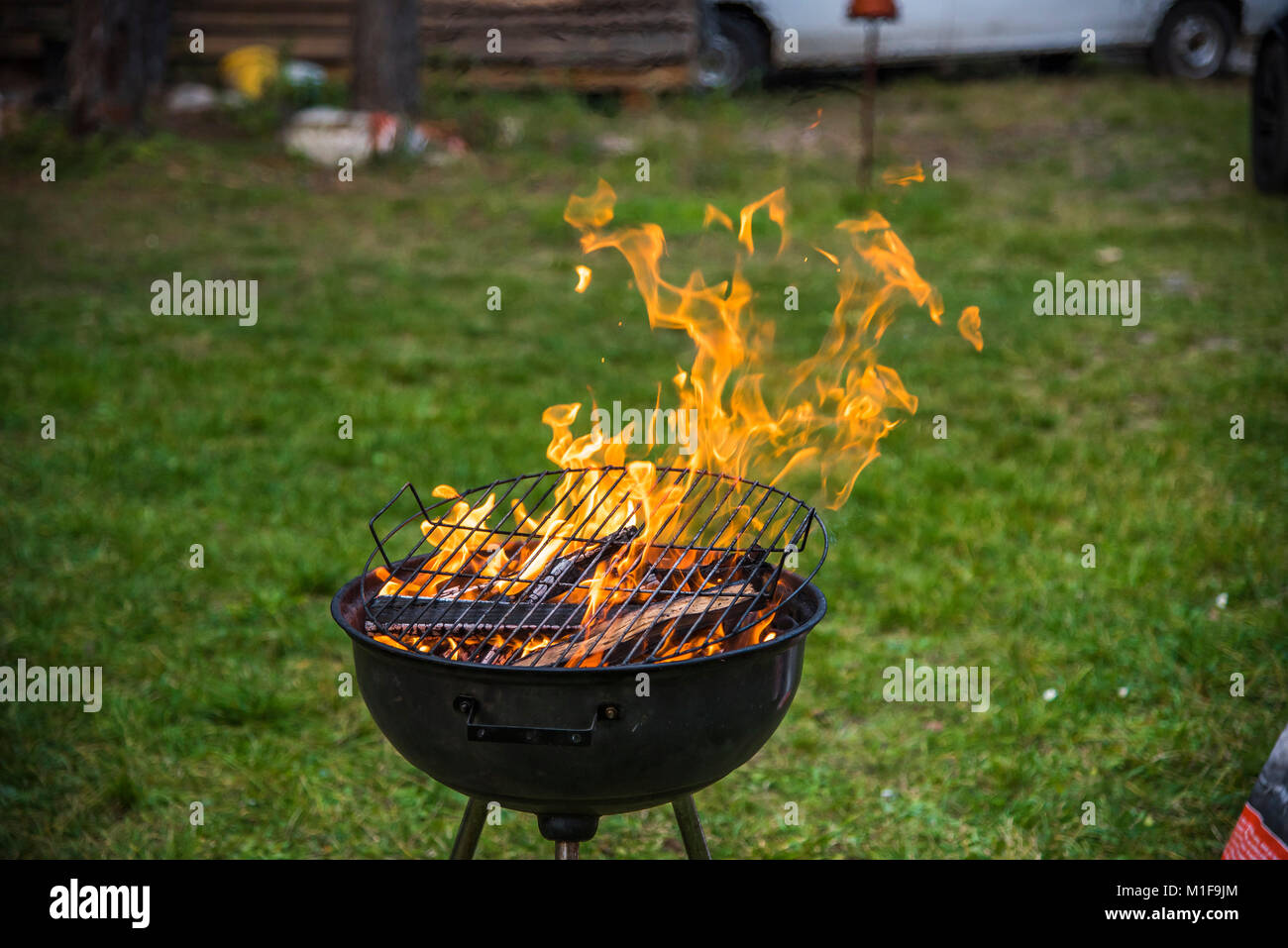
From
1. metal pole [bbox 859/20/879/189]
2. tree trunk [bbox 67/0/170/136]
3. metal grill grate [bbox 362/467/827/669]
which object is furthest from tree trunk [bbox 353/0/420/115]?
metal grill grate [bbox 362/467/827/669]

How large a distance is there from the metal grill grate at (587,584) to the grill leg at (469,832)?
0.41m

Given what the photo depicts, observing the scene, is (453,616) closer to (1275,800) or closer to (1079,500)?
(1275,800)

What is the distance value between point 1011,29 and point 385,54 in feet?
23.5

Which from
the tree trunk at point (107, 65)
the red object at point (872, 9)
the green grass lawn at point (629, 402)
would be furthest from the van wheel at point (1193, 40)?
the tree trunk at point (107, 65)

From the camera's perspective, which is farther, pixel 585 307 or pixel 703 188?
pixel 703 188

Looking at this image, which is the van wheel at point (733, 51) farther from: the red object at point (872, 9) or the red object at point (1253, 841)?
the red object at point (1253, 841)

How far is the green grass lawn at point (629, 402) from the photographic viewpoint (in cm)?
380

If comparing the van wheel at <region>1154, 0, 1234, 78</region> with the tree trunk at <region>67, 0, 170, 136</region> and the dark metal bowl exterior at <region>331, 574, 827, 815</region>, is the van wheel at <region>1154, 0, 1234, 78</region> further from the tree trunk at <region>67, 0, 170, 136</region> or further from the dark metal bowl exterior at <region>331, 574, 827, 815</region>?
the dark metal bowl exterior at <region>331, 574, 827, 815</region>

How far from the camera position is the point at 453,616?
268 centimetres

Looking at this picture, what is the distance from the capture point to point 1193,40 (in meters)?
13.9

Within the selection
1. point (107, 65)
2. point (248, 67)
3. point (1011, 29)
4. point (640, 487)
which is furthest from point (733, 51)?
point (640, 487)
